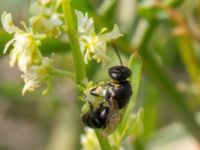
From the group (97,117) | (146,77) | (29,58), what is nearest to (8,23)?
(29,58)

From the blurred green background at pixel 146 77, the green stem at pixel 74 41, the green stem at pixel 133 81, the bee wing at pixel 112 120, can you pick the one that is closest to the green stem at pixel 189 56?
the blurred green background at pixel 146 77

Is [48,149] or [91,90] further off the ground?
[91,90]

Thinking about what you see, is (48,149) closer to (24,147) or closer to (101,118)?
(24,147)

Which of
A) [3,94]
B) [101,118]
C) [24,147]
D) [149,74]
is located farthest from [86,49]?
[24,147]

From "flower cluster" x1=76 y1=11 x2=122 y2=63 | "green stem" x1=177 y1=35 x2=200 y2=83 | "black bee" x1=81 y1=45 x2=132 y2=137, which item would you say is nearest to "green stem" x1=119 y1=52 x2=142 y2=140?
"black bee" x1=81 y1=45 x2=132 y2=137

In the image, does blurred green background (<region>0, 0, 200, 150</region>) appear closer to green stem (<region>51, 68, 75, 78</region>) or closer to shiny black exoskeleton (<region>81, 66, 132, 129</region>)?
shiny black exoskeleton (<region>81, 66, 132, 129</region>)

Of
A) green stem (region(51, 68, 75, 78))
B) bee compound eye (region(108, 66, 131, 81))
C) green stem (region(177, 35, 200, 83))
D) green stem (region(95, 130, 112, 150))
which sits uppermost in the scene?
green stem (region(51, 68, 75, 78))

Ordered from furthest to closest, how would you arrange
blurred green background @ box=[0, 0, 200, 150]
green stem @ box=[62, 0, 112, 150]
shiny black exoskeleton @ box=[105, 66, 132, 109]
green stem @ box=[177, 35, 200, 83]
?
green stem @ box=[177, 35, 200, 83] → blurred green background @ box=[0, 0, 200, 150] → shiny black exoskeleton @ box=[105, 66, 132, 109] → green stem @ box=[62, 0, 112, 150]
